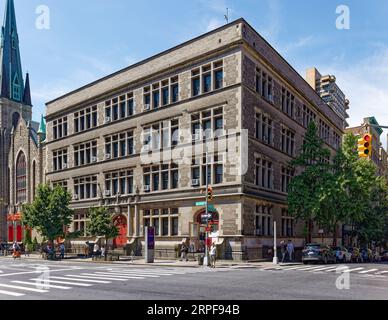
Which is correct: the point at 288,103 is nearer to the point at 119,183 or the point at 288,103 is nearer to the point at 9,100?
the point at 119,183

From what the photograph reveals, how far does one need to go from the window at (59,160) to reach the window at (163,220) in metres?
16.9

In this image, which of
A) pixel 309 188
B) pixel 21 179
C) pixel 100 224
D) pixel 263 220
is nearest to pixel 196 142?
pixel 263 220

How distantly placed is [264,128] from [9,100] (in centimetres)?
5623

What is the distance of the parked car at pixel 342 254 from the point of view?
1446 inches

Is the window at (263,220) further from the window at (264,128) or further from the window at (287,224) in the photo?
the window at (264,128)

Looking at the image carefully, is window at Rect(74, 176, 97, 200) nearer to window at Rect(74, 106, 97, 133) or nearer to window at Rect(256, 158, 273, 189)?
window at Rect(74, 106, 97, 133)

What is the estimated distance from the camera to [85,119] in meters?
51.1

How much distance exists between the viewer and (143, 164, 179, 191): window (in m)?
40.0

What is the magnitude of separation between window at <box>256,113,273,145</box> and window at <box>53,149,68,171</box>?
85.8 ft

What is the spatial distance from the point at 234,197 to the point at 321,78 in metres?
77.9

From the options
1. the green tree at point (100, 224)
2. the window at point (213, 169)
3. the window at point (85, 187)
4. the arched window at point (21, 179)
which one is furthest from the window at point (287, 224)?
the arched window at point (21, 179)

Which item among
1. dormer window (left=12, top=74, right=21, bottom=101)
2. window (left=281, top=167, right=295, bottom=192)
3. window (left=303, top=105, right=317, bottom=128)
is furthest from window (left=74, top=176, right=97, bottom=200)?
dormer window (left=12, top=74, right=21, bottom=101)

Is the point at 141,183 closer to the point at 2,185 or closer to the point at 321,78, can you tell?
the point at 2,185
